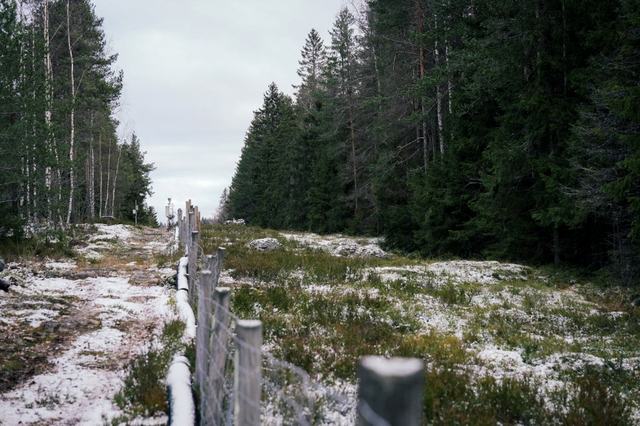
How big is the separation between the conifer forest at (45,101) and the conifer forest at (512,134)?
14.4 m

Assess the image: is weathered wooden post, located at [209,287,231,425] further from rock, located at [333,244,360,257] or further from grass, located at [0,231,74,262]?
rock, located at [333,244,360,257]

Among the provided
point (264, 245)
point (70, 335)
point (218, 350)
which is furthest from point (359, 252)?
point (218, 350)

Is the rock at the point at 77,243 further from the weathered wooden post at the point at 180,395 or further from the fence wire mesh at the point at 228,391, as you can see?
the fence wire mesh at the point at 228,391

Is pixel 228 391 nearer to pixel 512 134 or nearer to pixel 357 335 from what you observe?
pixel 357 335

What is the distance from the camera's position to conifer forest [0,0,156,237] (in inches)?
474

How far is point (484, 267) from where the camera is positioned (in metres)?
12.8

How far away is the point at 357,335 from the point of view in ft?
20.9

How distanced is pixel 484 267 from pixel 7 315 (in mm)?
12161

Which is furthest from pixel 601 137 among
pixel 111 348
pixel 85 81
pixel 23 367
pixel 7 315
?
pixel 85 81

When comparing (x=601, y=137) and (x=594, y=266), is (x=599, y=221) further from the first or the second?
(x=601, y=137)

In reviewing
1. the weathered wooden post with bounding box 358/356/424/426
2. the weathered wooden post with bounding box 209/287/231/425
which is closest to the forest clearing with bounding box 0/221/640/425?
the weathered wooden post with bounding box 209/287/231/425

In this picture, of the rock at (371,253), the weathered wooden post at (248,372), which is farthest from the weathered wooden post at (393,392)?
the rock at (371,253)

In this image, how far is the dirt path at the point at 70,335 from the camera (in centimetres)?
415

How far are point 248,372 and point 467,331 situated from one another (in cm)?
601
